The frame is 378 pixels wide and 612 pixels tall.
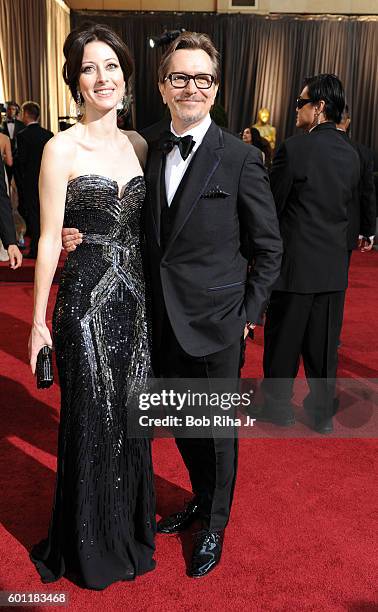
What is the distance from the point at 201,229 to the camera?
69.9 inches

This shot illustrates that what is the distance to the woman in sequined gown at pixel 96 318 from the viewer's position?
5.64ft

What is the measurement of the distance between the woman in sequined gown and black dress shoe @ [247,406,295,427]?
1.27 meters

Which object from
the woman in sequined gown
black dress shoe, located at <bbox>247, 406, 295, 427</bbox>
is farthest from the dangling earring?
black dress shoe, located at <bbox>247, 406, 295, 427</bbox>

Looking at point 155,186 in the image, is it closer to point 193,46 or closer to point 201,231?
point 201,231

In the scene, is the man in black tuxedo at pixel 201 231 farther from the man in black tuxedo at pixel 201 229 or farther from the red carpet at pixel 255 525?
the red carpet at pixel 255 525

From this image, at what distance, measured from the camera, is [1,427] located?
303 centimetres

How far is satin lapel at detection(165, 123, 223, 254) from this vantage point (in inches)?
68.8

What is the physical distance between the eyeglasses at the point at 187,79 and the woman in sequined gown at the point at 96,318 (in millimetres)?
160

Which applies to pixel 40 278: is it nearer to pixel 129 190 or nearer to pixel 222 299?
pixel 129 190

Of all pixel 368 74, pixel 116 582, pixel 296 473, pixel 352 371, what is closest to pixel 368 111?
pixel 368 74

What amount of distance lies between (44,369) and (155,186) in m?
0.63

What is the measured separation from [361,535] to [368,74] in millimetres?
13911

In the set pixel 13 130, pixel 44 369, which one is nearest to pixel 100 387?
pixel 44 369

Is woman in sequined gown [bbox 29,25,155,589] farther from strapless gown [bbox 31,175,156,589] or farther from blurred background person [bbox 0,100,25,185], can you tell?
blurred background person [bbox 0,100,25,185]
